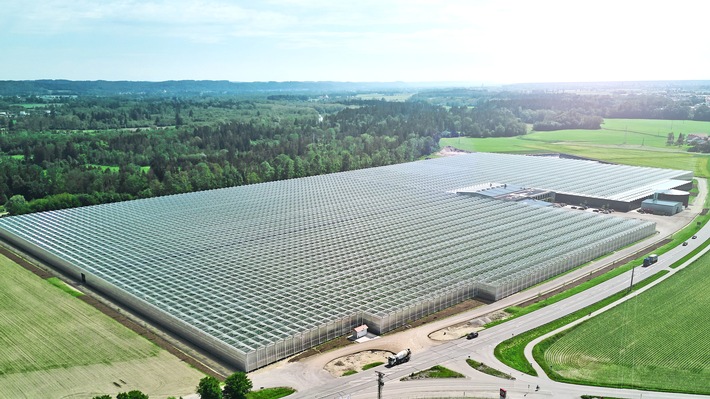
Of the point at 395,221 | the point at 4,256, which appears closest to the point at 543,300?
the point at 395,221

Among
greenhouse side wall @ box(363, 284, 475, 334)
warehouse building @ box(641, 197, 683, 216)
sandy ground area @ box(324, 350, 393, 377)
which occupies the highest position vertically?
warehouse building @ box(641, 197, 683, 216)

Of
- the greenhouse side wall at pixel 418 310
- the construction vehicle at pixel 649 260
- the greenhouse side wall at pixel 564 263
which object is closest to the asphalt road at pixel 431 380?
the greenhouse side wall at pixel 418 310

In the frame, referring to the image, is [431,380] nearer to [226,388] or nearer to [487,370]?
[487,370]

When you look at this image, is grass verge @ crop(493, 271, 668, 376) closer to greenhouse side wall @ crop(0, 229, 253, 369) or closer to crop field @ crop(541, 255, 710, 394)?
crop field @ crop(541, 255, 710, 394)

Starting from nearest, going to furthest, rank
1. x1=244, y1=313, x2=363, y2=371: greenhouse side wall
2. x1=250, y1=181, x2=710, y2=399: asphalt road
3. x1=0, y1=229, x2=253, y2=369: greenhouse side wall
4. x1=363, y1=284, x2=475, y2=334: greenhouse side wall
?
x1=250, y1=181, x2=710, y2=399: asphalt road → x1=244, y1=313, x2=363, y2=371: greenhouse side wall → x1=0, y1=229, x2=253, y2=369: greenhouse side wall → x1=363, y1=284, x2=475, y2=334: greenhouse side wall

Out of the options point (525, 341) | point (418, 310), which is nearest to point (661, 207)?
point (525, 341)

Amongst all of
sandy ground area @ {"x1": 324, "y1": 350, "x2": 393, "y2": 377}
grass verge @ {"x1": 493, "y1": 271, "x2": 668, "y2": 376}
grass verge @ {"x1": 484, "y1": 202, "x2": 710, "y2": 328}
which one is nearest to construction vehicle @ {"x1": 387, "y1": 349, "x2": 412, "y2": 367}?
sandy ground area @ {"x1": 324, "y1": 350, "x2": 393, "y2": 377}

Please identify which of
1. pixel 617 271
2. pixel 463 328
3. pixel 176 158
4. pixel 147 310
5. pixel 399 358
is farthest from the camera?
pixel 176 158
